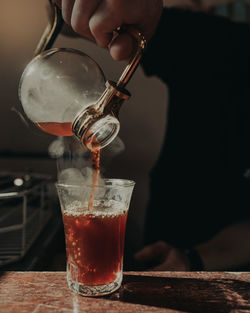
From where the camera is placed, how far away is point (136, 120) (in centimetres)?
265

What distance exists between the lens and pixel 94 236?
710mm

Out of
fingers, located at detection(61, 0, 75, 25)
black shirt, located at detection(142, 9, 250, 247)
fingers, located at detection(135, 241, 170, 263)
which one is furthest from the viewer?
black shirt, located at detection(142, 9, 250, 247)

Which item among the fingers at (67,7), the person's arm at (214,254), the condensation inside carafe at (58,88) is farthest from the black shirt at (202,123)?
the condensation inside carafe at (58,88)

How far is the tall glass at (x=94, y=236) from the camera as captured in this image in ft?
2.29

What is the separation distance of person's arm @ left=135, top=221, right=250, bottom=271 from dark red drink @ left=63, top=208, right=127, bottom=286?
0.69 meters

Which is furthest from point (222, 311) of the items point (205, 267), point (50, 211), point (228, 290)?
point (50, 211)

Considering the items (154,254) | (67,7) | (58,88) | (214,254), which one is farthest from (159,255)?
(67,7)

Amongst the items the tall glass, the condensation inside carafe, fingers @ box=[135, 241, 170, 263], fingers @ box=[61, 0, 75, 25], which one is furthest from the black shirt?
the tall glass

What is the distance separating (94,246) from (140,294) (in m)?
0.14

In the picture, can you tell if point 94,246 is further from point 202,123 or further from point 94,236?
point 202,123

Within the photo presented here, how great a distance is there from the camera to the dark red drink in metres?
0.70

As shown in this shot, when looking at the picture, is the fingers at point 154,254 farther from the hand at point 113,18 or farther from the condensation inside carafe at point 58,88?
the hand at point 113,18

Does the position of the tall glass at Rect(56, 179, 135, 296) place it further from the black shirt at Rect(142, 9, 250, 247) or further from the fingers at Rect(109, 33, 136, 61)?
the black shirt at Rect(142, 9, 250, 247)

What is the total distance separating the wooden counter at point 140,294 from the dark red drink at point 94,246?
46 mm
